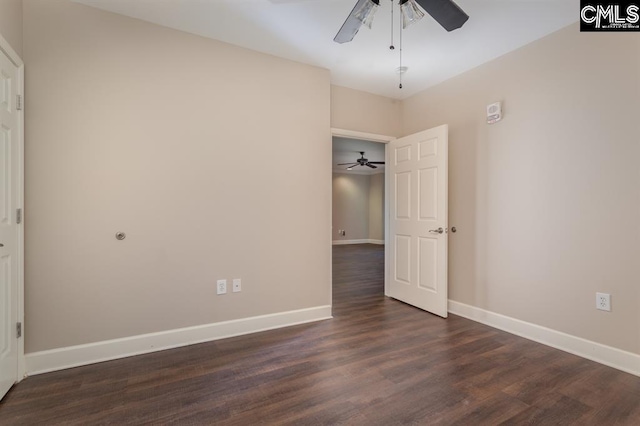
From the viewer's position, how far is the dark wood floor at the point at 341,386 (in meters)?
1.63

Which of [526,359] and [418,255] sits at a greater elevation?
[418,255]

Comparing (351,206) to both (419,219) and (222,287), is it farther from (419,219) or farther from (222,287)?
(222,287)

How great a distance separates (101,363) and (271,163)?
2094 mm

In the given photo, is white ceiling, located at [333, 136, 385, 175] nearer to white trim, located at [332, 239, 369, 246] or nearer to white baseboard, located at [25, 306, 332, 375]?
white trim, located at [332, 239, 369, 246]

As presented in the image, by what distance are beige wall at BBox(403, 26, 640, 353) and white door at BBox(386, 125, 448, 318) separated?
10.6 inches

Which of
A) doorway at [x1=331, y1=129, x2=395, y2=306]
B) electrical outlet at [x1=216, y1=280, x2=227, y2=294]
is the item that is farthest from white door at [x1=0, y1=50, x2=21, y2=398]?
doorway at [x1=331, y1=129, x2=395, y2=306]

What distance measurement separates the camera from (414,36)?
259cm

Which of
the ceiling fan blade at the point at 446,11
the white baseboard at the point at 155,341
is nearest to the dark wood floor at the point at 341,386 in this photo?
the white baseboard at the point at 155,341

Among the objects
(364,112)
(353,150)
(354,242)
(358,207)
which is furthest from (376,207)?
(364,112)

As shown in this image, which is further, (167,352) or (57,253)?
(167,352)

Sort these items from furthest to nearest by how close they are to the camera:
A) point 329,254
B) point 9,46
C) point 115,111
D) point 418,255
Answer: point 418,255 < point 329,254 < point 115,111 < point 9,46

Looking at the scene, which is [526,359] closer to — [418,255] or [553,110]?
[418,255]

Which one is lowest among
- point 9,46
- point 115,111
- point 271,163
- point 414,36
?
point 271,163

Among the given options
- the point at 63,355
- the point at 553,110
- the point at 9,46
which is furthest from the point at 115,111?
the point at 553,110
